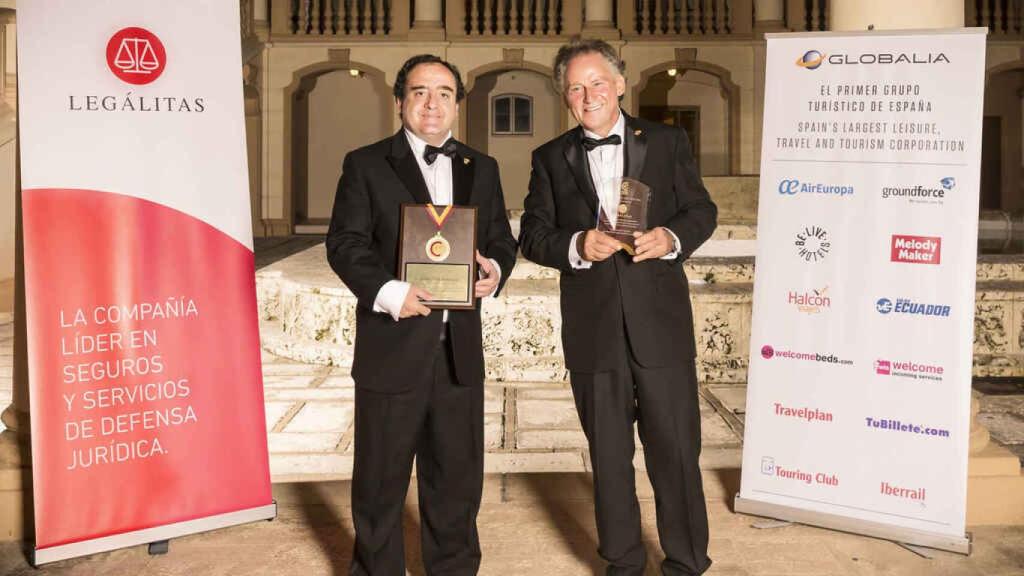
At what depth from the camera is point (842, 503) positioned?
2992mm

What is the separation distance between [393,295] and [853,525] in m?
1.87

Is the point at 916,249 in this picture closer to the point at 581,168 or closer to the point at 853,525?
the point at 853,525

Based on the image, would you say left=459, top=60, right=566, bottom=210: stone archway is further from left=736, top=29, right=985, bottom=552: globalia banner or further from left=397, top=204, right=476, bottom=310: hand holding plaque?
left=397, top=204, right=476, bottom=310: hand holding plaque

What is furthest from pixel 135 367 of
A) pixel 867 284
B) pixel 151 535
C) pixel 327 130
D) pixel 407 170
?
pixel 327 130

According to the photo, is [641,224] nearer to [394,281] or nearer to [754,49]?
[394,281]

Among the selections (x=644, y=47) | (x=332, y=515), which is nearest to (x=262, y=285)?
(x=332, y=515)

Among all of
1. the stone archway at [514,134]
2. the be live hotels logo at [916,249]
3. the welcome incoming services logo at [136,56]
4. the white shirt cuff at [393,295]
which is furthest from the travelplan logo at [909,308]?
the stone archway at [514,134]

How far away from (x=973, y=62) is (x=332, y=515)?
8.97 feet

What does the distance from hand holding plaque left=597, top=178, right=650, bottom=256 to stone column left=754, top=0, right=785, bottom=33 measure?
49.8 ft

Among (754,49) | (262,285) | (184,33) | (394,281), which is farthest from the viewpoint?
(754,49)

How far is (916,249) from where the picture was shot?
285cm

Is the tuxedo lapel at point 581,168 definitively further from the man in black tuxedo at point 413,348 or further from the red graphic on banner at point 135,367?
the red graphic on banner at point 135,367

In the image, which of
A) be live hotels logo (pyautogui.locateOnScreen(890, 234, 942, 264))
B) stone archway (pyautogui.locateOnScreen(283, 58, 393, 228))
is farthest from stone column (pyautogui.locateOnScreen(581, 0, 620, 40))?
be live hotels logo (pyautogui.locateOnScreen(890, 234, 942, 264))

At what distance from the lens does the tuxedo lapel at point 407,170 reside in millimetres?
2346
